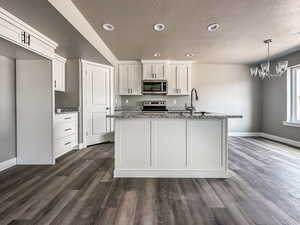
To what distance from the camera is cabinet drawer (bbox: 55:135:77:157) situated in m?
3.62

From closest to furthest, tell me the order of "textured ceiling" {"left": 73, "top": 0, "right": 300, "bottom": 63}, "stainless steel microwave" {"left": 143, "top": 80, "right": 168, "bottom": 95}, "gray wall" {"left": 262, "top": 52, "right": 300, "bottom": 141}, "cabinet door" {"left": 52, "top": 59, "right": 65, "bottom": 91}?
"textured ceiling" {"left": 73, "top": 0, "right": 300, "bottom": 63} < "cabinet door" {"left": 52, "top": 59, "right": 65, "bottom": 91} < "gray wall" {"left": 262, "top": 52, "right": 300, "bottom": 141} < "stainless steel microwave" {"left": 143, "top": 80, "right": 168, "bottom": 95}

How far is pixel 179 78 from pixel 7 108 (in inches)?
164

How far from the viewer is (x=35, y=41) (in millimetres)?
2740

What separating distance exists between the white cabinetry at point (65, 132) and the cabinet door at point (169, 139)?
2063 mm

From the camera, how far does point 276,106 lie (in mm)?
5305

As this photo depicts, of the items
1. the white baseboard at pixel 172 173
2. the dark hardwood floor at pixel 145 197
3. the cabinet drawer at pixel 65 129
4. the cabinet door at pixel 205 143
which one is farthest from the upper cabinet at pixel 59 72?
the cabinet door at pixel 205 143

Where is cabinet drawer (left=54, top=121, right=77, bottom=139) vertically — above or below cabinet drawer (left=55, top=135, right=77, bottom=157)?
above

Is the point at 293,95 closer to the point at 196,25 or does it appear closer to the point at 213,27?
the point at 213,27

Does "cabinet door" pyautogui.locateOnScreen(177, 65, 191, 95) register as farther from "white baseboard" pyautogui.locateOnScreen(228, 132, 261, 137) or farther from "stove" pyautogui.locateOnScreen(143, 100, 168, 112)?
"white baseboard" pyautogui.locateOnScreen(228, 132, 261, 137)

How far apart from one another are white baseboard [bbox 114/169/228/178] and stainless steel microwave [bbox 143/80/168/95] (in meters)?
3.12

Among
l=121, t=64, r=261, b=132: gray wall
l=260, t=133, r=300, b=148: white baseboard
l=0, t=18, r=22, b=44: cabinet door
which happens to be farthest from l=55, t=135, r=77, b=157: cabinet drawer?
l=260, t=133, r=300, b=148: white baseboard

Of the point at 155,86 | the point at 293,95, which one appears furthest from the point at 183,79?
the point at 293,95

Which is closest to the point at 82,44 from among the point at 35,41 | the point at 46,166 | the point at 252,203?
the point at 35,41

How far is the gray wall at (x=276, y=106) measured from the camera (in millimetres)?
4730
